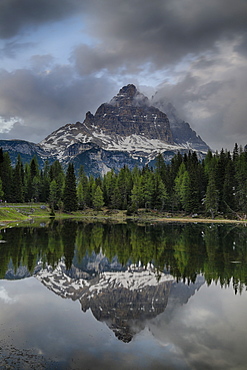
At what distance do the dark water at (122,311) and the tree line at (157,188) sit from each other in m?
64.9

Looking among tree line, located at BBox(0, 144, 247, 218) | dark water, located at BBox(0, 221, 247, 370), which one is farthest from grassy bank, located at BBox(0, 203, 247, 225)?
dark water, located at BBox(0, 221, 247, 370)

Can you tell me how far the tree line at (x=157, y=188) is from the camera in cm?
9281

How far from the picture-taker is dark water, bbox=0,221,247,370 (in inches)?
418

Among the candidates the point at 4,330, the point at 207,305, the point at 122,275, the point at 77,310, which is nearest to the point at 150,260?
the point at 122,275

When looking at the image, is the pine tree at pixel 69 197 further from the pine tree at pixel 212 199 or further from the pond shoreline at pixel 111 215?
the pine tree at pixel 212 199

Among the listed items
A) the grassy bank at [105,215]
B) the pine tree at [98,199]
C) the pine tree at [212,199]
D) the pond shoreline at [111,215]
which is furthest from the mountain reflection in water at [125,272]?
the pine tree at [98,199]

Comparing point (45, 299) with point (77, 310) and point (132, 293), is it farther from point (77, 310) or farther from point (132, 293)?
point (132, 293)

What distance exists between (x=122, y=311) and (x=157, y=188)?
96.9m

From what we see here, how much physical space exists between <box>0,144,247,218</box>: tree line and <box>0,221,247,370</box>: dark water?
64.9m

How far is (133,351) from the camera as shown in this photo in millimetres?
11125

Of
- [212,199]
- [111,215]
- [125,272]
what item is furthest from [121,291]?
[111,215]

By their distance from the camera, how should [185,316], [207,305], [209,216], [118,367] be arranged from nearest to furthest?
[118,367]
[185,316]
[207,305]
[209,216]

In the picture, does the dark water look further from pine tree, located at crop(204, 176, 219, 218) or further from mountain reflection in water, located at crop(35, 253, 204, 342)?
pine tree, located at crop(204, 176, 219, 218)

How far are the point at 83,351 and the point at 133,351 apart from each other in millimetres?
1764
